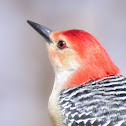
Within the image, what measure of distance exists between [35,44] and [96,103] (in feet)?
21.0

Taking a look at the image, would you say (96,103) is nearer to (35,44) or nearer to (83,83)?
(83,83)

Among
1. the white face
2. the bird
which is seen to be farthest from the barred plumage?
the white face

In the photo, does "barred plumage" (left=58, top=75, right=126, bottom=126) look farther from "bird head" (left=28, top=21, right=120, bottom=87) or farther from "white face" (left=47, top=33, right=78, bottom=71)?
"white face" (left=47, top=33, right=78, bottom=71)

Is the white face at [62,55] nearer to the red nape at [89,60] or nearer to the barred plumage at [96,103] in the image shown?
the red nape at [89,60]

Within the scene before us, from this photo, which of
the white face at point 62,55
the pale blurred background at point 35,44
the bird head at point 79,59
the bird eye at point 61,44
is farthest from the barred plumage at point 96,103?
the pale blurred background at point 35,44

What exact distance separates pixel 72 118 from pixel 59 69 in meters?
0.93

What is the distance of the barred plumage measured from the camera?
18.4 feet

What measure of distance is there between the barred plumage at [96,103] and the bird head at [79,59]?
4.5 inches

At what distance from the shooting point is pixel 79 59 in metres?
6.39

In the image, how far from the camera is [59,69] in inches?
259

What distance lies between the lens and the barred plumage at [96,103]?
5602mm

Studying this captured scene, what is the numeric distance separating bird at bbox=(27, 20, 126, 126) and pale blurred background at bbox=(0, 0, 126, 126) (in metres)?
4.71

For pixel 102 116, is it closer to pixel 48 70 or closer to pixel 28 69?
pixel 48 70

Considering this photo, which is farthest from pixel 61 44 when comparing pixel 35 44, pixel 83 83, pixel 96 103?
pixel 35 44
